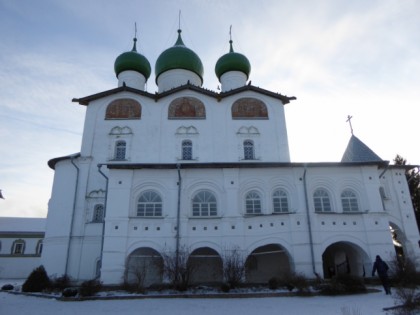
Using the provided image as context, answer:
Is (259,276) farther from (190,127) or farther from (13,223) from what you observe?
(13,223)

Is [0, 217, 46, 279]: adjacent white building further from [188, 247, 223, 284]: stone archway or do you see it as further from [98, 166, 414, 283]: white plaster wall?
[188, 247, 223, 284]: stone archway

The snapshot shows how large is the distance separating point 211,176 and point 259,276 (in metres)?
4.91

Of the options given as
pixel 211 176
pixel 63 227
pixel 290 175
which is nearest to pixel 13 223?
pixel 63 227

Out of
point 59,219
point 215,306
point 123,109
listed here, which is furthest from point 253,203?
point 59,219

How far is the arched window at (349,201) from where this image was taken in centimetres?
1420

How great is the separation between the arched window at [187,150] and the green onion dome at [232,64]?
246 inches

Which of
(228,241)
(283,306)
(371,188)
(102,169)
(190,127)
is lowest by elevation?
(283,306)

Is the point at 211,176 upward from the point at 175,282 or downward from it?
upward

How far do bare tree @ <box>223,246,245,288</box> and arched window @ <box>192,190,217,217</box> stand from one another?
75.6 inches

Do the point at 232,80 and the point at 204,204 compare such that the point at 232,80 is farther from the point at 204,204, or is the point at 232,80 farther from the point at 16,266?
the point at 16,266

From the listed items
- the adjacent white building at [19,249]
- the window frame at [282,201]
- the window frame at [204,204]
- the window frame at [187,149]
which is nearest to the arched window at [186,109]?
the window frame at [187,149]

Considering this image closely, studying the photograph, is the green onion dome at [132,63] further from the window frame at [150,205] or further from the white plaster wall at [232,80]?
the window frame at [150,205]

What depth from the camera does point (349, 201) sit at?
1430 cm

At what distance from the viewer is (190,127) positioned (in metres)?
18.0
